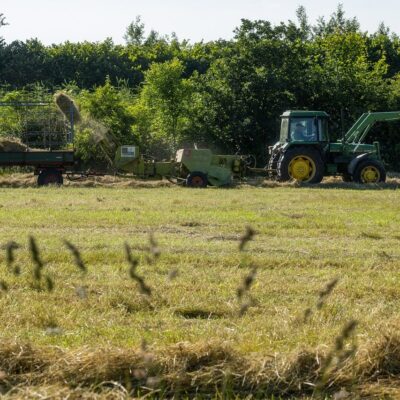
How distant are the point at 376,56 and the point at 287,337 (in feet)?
151

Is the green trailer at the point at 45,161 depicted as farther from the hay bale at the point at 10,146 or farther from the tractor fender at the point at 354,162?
the tractor fender at the point at 354,162

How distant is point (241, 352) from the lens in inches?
209

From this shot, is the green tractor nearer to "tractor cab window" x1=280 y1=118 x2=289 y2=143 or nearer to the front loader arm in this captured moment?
"tractor cab window" x1=280 y1=118 x2=289 y2=143

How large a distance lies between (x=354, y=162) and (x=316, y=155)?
1230 mm

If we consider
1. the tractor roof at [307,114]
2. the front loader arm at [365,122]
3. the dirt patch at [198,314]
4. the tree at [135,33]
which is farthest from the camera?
the tree at [135,33]

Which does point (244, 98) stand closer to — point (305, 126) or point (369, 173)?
point (305, 126)

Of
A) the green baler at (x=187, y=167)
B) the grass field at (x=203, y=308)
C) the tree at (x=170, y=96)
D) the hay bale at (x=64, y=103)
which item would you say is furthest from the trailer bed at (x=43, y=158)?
the grass field at (x=203, y=308)

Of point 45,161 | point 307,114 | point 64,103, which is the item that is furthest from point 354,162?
point 45,161

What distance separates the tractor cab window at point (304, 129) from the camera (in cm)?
2889

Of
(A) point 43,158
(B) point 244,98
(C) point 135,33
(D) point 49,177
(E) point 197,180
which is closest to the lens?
(A) point 43,158

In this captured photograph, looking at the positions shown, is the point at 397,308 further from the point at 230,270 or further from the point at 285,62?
the point at 285,62

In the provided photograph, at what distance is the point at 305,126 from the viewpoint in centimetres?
2905

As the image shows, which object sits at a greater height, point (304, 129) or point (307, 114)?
point (307, 114)

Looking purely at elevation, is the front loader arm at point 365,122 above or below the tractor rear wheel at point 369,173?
above
